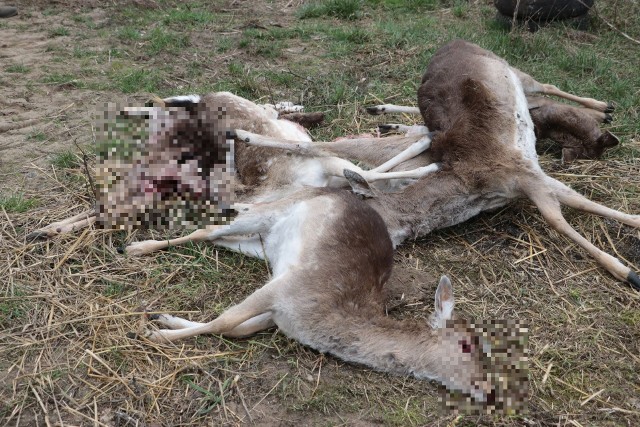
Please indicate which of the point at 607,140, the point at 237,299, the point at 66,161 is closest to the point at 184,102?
the point at 66,161

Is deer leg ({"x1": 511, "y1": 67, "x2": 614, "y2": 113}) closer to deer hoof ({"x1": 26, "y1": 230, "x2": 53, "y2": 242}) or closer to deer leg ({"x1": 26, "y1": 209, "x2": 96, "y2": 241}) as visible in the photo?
deer leg ({"x1": 26, "y1": 209, "x2": 96, "y2": 241})

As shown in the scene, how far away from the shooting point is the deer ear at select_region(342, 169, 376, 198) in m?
4.85

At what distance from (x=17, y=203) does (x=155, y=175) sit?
120 centimetres

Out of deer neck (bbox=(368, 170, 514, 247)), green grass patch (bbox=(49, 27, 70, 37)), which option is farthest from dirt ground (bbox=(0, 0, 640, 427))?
green grass patch (bbox=(49, 27, 70, 37))

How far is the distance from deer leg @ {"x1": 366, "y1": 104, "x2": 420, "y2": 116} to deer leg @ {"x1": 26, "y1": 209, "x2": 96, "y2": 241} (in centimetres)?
302

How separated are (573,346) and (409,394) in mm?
1184

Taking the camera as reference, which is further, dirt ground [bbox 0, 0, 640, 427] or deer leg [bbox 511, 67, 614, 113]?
deer leg [bbox 511, 67, 614, 113]

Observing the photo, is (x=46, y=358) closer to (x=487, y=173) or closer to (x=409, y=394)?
(x=409, y=394)

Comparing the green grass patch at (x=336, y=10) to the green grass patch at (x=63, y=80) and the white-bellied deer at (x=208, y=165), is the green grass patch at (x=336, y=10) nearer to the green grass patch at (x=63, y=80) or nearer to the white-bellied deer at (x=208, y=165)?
the green grass patch at (x=63, y=80)

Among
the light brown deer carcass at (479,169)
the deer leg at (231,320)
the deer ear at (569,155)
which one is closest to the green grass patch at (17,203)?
the deer leg at (231,320)

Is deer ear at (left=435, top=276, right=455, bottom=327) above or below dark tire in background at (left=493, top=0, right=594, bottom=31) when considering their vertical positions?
below

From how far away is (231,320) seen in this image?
3.87m

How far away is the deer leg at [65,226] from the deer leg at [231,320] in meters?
1.29

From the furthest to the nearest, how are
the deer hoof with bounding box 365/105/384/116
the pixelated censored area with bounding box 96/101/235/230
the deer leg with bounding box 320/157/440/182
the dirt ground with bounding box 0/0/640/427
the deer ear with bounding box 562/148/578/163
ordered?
the deer hoof with bounding box 365/105/384/116 → the deer ear with bounding box 562/148/578/163 → the deer leg with bounding box 320/157/440/182 → the pixelated censored area with bounding box 96/101/235/230 → the dirt ground with bounding box 0/0/640/427
